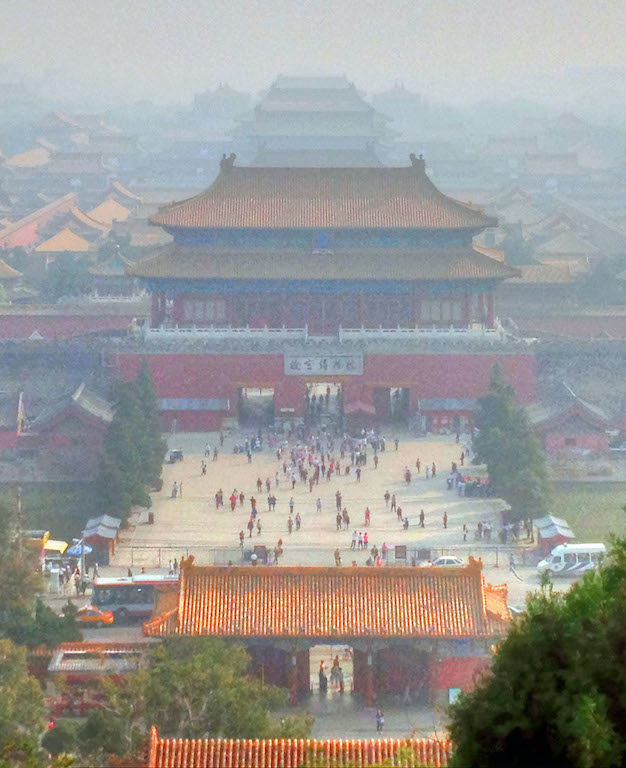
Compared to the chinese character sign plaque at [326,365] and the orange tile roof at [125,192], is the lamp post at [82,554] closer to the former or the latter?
the chinese character sign plaque at [326,365]

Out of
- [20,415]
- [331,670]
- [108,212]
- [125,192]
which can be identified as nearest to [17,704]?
[331,670]

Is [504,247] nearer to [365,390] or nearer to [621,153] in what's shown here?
[365,390]

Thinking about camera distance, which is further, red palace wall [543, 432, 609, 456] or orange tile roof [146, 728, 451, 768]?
Answer: red palace wall [543, 432, 609, 456]

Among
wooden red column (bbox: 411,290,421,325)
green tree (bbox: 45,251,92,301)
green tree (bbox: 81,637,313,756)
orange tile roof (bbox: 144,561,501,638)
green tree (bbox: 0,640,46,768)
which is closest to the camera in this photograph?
green tree (bbox: 81,637,313,756)

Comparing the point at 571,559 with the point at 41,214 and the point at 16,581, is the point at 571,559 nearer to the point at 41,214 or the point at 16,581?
the point at 16,581

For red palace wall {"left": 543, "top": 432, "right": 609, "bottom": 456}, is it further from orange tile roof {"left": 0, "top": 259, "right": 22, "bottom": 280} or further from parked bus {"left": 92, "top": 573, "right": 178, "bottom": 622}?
orange tile roof {"left": 0, "top": 259, "right": 22, "bottom": 280}

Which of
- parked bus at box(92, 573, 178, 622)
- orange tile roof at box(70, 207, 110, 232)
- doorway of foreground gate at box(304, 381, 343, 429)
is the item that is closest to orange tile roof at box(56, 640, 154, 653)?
parked bus at box(92, 573, 178, 622)

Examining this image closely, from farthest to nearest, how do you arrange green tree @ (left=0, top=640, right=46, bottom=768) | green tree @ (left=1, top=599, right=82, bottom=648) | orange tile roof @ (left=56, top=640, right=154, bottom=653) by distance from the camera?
green tree @ (left=1, top=599, right=82, bottom=648) → orange tile roof @ (left=56, top=640, right=154, bottom=653) → green tree @ (left=0, top=640, right=46, bottom=768)

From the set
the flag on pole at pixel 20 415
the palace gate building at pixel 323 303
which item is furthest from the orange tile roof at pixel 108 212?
the flag on pole at pixel 20 415
